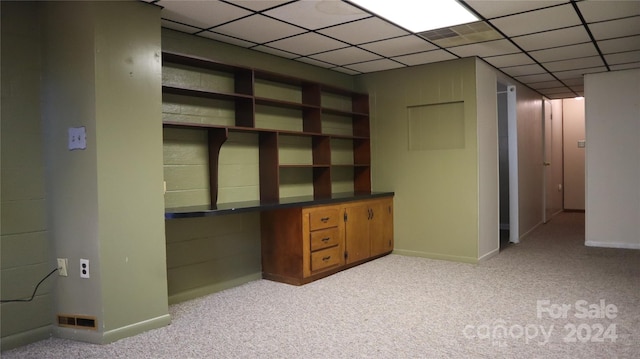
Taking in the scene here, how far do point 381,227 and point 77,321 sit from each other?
3328 mm

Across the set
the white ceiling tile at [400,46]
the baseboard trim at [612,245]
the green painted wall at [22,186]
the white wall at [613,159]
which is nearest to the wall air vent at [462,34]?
the white ceiling tile at [400,46]

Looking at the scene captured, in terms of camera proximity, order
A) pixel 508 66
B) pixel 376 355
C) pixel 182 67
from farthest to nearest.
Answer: pixel 508 66 → pixel 182 67 → pixel 376 355

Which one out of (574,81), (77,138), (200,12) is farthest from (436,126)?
(77,138)

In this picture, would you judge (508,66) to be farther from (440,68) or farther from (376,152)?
(376,152)

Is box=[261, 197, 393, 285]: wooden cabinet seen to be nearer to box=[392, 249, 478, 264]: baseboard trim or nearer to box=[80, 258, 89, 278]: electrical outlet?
box=[392, 249, 478, 264]: baseboard trim

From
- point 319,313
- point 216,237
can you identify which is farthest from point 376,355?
point 216,237

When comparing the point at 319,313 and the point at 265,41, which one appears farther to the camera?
the point at 265,41

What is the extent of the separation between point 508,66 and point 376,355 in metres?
4.12

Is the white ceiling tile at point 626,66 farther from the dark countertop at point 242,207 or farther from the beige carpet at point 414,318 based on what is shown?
the dark countertop at point 242,207

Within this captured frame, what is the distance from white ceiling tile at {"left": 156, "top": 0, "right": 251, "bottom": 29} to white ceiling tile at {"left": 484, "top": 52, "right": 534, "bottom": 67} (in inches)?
116

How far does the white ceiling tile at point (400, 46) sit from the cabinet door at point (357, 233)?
1.65m

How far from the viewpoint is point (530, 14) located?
11.3 feet

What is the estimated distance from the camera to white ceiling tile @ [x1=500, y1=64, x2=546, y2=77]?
5.41m

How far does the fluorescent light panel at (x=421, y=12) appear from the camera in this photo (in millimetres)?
3191
